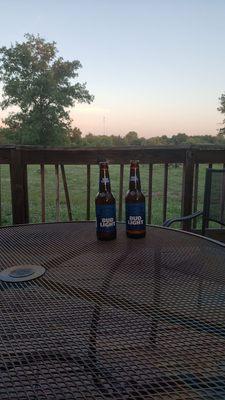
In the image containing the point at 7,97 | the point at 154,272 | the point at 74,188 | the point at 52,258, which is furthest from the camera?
the point at 7,97

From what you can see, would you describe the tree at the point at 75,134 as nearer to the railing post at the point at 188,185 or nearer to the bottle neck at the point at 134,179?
the railing post at the point at 188,185

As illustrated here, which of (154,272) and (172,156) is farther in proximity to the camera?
(172,156)

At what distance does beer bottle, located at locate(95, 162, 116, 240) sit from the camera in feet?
4.17

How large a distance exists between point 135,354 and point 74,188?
876cm

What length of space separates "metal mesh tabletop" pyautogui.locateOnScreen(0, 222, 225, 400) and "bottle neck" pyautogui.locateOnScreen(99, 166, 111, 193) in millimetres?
254

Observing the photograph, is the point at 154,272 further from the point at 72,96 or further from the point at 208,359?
the point at 72,96

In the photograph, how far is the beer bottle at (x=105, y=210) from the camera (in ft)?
4.17

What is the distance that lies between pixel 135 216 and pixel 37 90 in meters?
29.9

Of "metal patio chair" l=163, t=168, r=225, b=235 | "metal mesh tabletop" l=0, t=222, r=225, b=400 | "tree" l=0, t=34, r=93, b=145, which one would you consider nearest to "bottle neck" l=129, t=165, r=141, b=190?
"metal mesh tabletop" l=0, t=222, r=225, b=400

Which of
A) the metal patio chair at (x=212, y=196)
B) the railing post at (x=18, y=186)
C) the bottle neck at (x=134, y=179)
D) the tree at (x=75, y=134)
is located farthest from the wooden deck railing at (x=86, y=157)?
the tree at (x=75, y=134)

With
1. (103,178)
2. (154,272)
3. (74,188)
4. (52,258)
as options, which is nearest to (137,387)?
(154,272)

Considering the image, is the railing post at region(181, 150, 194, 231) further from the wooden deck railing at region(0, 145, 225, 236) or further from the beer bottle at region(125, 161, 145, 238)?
the beer bottle at region(125, 161, 145, 238)

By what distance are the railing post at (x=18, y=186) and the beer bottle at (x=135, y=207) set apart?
1656 millimetres

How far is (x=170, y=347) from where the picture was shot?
0.63 metres
